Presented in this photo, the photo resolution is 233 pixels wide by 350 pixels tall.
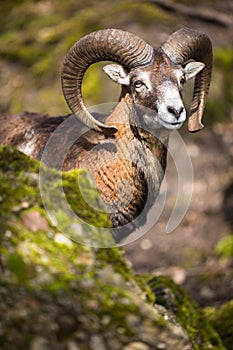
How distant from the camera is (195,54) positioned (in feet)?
32.3

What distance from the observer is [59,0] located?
2797 centimetres

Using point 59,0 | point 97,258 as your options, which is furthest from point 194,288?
point 59,0

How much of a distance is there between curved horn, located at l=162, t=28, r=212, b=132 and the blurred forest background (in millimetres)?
4899

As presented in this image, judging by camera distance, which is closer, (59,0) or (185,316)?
(185,316)

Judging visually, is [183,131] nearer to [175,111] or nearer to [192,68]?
[192,68]

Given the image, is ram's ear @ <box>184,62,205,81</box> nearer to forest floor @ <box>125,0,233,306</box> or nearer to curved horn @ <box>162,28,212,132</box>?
curved horn @ <box>162,28,212,132</box>

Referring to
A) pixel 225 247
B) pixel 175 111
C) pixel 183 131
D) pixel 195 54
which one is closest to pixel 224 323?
pixel 175 111

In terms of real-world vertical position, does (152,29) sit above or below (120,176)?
above

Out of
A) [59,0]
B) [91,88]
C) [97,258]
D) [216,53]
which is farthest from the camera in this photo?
[59,0]

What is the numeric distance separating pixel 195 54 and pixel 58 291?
6.17 m

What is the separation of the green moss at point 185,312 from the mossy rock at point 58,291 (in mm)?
2449

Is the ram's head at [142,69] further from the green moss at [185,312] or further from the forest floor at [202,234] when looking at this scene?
the forest floor at [202,234]

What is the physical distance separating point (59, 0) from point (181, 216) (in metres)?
13.8

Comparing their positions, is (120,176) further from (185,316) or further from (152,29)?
(152,29)
